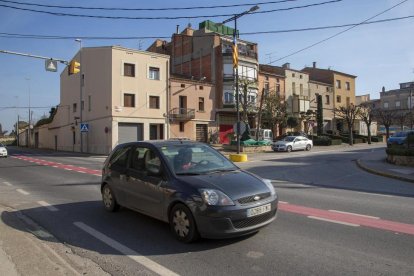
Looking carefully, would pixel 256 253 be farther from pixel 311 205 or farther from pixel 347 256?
pixel 311 205

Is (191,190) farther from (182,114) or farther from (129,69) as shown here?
(182,114)

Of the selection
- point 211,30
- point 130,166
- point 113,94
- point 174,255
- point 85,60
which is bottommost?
point 174,255

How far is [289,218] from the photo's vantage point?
291 inches

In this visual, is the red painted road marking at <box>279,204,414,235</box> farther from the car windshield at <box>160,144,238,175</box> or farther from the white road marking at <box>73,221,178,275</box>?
the white road marking at <box>73,221,178,275</box>

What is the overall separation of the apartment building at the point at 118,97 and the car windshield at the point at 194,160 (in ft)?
101

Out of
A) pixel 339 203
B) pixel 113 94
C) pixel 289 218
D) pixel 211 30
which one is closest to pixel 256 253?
pixel 289 218

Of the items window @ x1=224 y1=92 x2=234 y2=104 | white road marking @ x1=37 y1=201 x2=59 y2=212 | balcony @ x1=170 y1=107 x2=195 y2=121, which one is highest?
window @ x1=224 y1=92 x2=234 y2=104

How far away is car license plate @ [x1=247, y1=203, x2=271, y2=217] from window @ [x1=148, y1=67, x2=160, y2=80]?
36799 mm

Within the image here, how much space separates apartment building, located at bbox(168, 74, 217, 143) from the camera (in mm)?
43438

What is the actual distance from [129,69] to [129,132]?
20.4 feet

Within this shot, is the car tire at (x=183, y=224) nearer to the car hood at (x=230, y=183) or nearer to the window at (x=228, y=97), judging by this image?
the car hood at (x=230, y=183)

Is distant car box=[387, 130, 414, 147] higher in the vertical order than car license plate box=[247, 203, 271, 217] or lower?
higher

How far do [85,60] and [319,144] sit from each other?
2892 cm

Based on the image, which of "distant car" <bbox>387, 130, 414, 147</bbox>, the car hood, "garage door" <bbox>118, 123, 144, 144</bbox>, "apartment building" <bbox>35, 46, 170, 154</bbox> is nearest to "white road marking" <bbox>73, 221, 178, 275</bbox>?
the car hood
